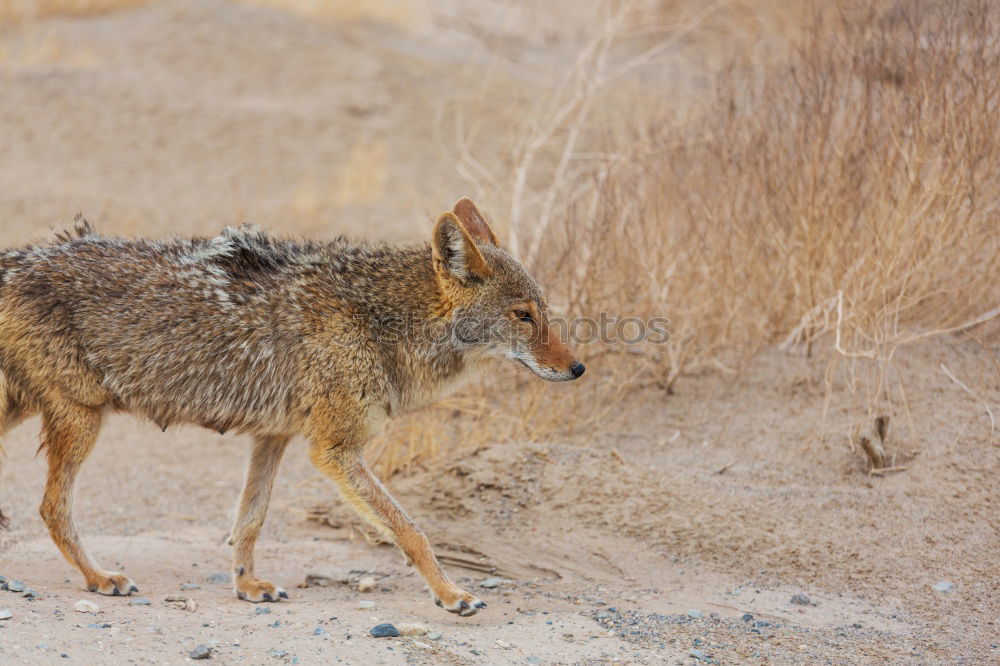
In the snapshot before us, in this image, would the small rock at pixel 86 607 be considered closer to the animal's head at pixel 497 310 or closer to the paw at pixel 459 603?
the paw at pixel 459 603

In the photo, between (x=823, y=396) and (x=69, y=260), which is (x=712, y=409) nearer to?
(x=823, y=396)

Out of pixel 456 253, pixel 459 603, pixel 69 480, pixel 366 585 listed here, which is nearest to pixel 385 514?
pixel 459 603

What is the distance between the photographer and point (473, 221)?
6586 mm

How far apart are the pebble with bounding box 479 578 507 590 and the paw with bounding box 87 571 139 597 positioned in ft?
6.88

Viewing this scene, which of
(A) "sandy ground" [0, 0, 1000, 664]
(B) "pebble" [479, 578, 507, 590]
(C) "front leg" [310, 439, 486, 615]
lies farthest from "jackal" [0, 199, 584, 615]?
(B) "pebble" [479, 578, 507, 590]

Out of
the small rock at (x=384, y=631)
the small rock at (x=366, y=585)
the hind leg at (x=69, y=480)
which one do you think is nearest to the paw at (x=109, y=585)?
the hind leg at (x=69, y=480)

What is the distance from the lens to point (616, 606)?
589 cm

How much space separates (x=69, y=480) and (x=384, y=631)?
81.8 inches

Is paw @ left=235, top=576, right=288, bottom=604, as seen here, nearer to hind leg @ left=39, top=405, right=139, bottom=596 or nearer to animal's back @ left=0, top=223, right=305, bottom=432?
hind leg @ left=39, top=405, right=139, bottom=596

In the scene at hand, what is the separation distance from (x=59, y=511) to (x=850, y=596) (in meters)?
4.64

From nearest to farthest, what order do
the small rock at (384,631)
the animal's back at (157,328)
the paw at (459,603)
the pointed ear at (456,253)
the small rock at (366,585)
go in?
the small rock at (384,631) → the paw at (459,603) → the animal's back at (157,328) → the pointed ear at (456,253) → the small rock at (366,585)

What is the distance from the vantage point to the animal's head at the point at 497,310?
19.5ft

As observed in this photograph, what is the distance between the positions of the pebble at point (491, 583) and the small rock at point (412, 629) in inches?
46.8

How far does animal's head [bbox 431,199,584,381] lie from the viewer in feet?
19.5
